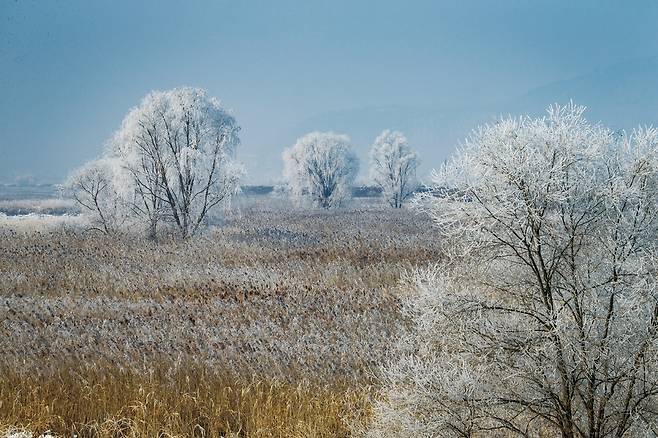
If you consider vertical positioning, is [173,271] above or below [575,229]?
below

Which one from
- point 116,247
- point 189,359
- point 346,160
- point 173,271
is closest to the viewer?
point 189,359

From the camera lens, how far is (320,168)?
48656 millimetres

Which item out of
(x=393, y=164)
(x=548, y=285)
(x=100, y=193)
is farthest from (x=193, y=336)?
(x=393, y=164)

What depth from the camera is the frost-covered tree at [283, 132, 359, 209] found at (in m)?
48.4

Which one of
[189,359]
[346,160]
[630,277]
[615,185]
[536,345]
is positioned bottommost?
[189,359]

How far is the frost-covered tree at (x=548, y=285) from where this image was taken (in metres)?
4.63

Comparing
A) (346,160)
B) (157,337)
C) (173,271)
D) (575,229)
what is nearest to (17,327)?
(157,337)

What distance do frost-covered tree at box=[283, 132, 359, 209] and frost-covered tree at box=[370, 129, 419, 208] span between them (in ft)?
10.6

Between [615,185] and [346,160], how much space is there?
45293 millimetres

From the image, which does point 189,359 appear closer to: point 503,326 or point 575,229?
point 503,326

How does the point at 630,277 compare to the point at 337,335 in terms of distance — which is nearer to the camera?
the point at 630,277

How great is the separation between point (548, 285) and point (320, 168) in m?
44.2

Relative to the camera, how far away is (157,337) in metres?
10.8

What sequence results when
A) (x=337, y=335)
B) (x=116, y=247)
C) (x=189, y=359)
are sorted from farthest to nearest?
(x=116, y=247)
(x=337, y=335)
(x=189, y=359)
